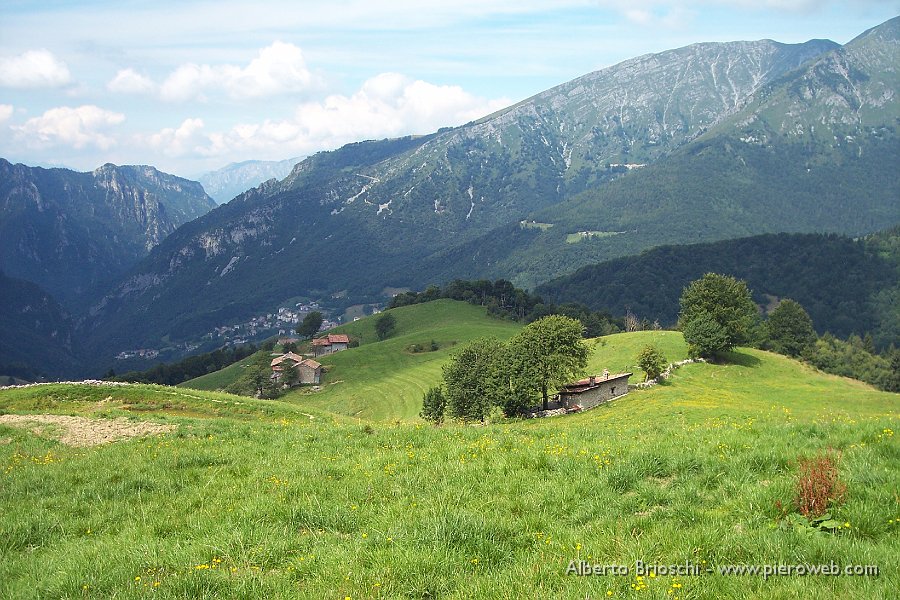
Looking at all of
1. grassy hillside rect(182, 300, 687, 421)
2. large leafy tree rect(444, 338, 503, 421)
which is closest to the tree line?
grassy hillside rect(182, 300, 687, 421)

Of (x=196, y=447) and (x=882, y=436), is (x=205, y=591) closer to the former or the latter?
(x=196, y=447)

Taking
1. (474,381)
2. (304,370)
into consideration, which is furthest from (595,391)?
(304,370)

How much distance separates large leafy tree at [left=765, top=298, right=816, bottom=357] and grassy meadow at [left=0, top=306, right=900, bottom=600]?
86.5 m

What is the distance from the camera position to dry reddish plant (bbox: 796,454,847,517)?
8.81m

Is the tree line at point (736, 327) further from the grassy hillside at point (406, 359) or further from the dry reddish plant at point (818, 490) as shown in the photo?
the dry reddish plant at point (818, 490)

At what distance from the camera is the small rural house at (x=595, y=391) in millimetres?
62875

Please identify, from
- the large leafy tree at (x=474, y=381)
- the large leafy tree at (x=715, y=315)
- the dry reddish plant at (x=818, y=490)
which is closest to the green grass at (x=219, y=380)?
the large leafy tree at (x=474, y=381)

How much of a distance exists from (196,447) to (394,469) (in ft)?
26.3

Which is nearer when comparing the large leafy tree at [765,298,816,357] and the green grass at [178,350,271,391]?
the large leafy tree at [765,298,816,357]

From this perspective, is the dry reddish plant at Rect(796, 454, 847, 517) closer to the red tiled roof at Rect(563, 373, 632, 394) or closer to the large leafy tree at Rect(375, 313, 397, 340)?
the red tiled roof at Rect(563, 373, 632, 394)

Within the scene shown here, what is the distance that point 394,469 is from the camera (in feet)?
43.2

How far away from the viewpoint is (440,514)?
994 centimetres

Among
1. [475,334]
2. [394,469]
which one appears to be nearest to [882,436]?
[394,469]

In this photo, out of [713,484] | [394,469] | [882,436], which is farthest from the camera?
[394,469]
